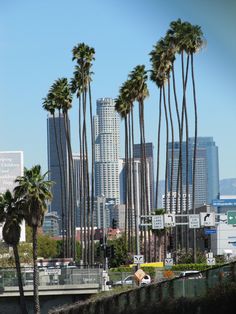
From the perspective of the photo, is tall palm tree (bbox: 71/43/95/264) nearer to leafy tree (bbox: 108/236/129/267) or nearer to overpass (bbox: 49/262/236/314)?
leafy tree (bbox: 108/236/129/267)

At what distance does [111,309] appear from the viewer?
4769cm

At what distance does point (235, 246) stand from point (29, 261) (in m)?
30.2

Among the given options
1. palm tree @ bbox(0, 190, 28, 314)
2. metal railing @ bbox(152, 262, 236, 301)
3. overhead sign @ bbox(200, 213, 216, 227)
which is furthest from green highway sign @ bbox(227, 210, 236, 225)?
metal railing @ bbox(152, 262, 236, 301)

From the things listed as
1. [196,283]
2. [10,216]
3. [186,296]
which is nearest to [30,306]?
[10,216]

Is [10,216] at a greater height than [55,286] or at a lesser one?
greater

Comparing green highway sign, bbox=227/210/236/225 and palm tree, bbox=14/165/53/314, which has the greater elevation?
palm tree, bbox=14/165/53/314

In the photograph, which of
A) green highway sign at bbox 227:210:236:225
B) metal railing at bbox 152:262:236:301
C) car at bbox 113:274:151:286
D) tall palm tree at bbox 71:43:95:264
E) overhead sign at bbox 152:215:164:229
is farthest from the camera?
tall palm tree at bbox 71:43:95:264

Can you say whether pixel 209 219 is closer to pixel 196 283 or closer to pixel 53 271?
pixel 53 271

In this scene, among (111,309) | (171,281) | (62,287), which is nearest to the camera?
(171,281)

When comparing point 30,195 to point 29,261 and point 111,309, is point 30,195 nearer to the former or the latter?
point 111,309

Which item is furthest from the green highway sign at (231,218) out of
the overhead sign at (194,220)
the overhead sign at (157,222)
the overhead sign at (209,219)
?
the overhead sign at (157,222)

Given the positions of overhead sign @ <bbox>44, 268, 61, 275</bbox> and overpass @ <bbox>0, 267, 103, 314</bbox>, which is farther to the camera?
overhead sign @ <bbox>44, 268, 61, 275</bbox>

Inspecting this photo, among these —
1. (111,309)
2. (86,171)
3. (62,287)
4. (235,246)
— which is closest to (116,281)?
(62,287)

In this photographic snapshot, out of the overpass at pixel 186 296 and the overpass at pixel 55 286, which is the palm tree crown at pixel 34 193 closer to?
the overpass at pixel 55 286
